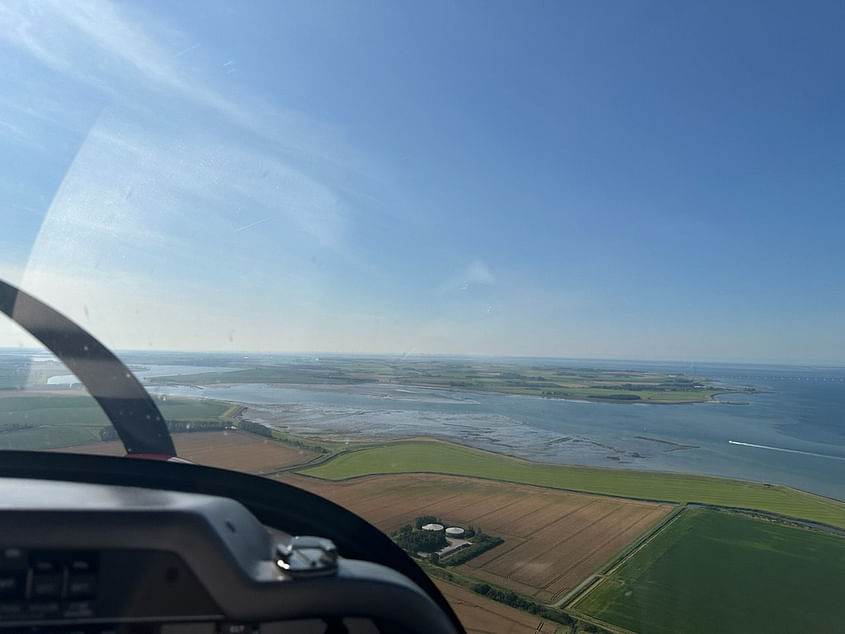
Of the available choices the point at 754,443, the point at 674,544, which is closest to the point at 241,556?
the point at 674,544

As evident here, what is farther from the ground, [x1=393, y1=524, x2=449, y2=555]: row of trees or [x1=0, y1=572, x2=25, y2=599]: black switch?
[x1=0, y1=572, x2=25, y2=599]: black switch

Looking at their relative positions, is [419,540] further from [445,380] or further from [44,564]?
[445,380]

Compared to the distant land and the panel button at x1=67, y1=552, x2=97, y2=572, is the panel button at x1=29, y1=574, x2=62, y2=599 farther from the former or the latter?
the distant land

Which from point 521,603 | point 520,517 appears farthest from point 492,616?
point 520,517

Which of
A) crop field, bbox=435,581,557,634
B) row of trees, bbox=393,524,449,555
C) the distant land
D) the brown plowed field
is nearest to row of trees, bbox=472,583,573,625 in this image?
crop field, bbox=435,581,557,634

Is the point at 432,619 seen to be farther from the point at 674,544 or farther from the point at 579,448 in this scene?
the point at 579,448

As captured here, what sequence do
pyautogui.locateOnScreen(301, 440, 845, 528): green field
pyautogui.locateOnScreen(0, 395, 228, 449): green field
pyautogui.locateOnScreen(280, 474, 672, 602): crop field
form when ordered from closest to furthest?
pyautogui.locateOnScreen(0, 395, 228, 449): green field
pyautogui.locateOnScreen(280, 474, 672, 602): crop field
pyautogui.locateOnScreen(301, 440, 845, 528): green field
